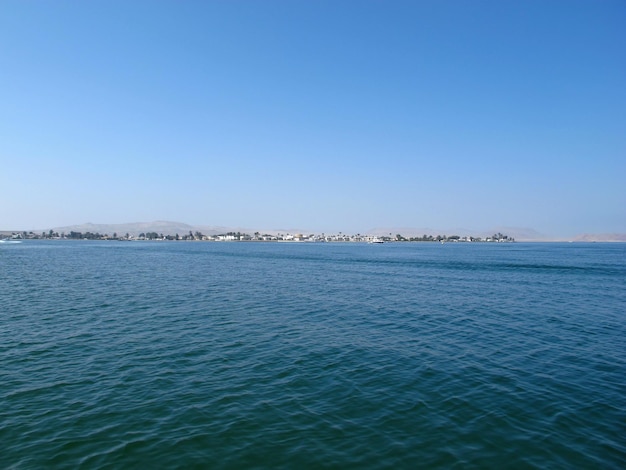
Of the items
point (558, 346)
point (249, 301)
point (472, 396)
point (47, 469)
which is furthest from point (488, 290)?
point (47, 469)

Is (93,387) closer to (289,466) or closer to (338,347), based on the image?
(289,466)

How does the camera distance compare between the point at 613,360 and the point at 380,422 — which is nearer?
the point at 380,422

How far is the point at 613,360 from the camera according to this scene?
23.2m

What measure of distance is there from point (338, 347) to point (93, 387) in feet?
45.7

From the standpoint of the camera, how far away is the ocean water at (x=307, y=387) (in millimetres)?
13055

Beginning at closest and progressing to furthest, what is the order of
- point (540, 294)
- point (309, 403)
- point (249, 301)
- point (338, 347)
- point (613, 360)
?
1. point (309, 403)
2. point (613, 360)
3. point (338, 347)
4. point (249, 301)
5. point (540, 294)

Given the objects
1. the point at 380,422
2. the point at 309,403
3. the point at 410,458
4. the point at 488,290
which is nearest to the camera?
the point at 410,458

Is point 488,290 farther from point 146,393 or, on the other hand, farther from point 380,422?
point 146,393

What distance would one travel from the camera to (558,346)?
2583cm

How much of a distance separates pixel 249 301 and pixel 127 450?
29.3 m

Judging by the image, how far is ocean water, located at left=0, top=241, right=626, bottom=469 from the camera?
13055mm

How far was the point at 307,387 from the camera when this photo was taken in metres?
18.3

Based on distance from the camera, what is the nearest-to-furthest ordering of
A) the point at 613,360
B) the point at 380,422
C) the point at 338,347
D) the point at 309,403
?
the point at 380,422 < the point at 309,403 < the point at 613,360 < the point at 338,347

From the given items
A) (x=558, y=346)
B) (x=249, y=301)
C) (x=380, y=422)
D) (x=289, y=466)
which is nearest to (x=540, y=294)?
(x=558, y=346)
